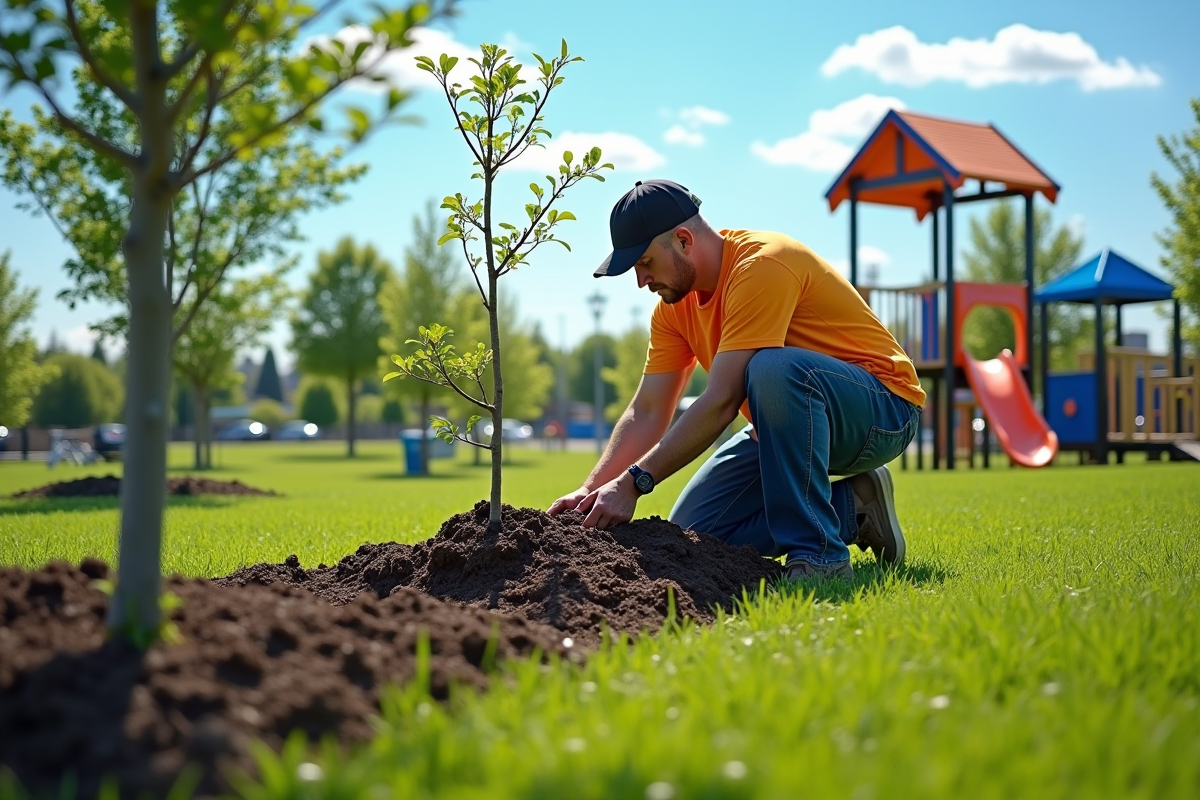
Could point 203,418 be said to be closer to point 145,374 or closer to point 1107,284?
point 1107,284

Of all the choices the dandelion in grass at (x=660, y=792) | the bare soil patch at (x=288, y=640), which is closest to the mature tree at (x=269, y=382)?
the bare soil patch at (x=288, y=640)

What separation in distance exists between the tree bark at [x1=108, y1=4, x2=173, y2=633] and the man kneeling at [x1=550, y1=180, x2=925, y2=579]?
1987 mm

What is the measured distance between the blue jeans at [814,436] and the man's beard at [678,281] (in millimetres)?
481

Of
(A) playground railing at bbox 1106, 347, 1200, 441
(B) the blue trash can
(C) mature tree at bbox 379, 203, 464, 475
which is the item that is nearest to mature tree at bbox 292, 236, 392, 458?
(C) mature tree at bbox 379, 203, 464, 475

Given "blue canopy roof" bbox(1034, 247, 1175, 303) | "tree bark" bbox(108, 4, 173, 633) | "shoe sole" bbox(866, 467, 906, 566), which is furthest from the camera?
"blue canopy roof" bbox(1034, 247, 1175, 303)

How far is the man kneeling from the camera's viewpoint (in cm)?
386

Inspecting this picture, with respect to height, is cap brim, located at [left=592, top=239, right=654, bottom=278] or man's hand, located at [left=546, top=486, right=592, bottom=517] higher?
cap brim, located at [left=592, top=239, right=654, bottom=278]

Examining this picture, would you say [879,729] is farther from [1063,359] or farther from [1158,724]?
[1063,359]

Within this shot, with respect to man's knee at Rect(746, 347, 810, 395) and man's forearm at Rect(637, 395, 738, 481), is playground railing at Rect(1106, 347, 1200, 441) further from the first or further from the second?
man's forearm at Rect(637, 395, 738, 481)

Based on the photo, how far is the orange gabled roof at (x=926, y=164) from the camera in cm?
1566

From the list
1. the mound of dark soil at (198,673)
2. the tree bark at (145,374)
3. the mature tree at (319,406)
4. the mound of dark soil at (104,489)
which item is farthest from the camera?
the mature tree at (319,406)

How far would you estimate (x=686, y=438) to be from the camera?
384cm

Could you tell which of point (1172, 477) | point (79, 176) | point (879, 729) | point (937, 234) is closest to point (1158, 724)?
point (879, 729)

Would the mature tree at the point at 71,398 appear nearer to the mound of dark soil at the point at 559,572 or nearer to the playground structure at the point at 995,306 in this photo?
the playground structure at the point at 995,306
